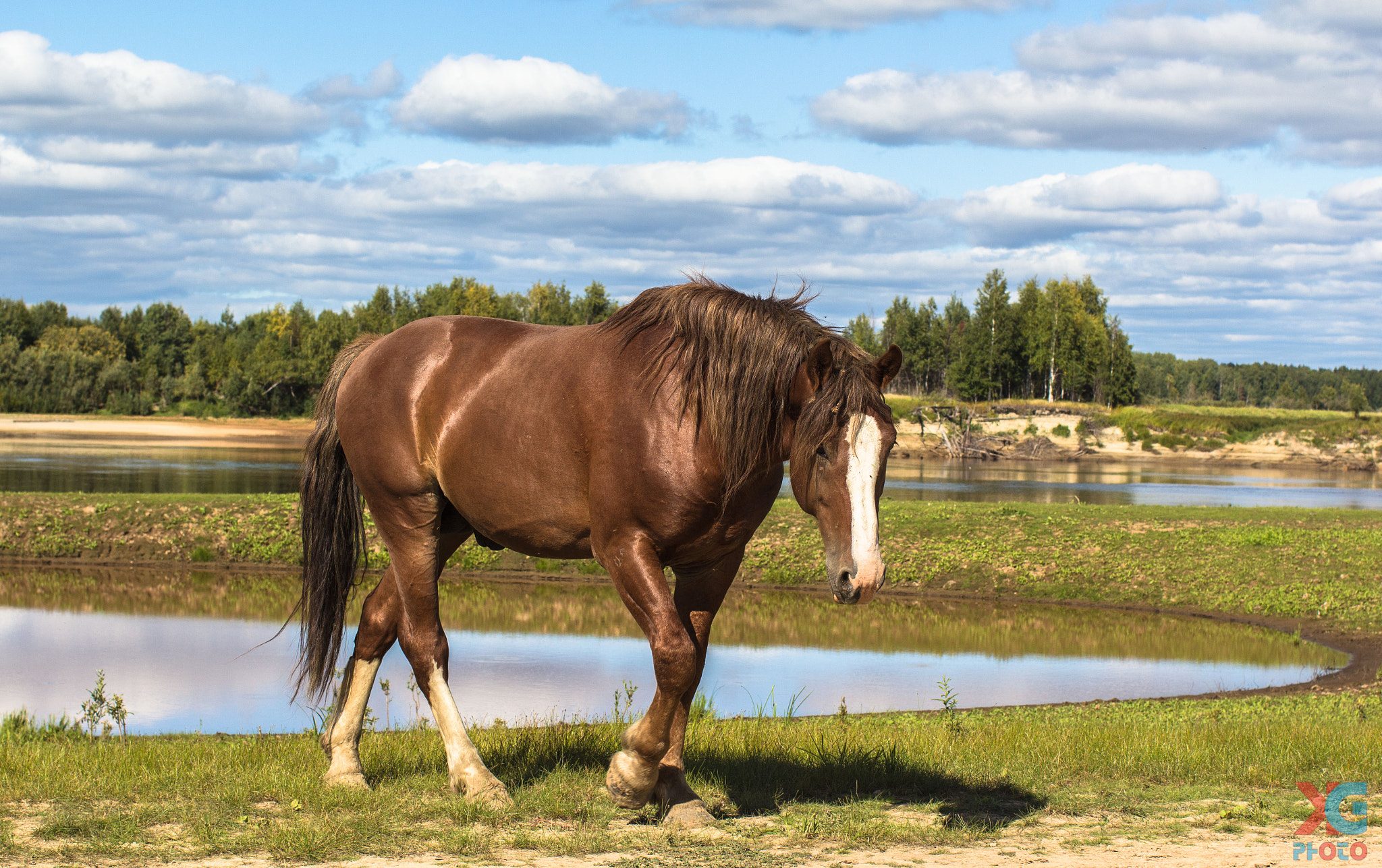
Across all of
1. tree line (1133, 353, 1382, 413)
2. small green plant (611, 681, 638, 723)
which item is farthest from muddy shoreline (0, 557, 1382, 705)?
tree line (1133, 353, 1382, 413)

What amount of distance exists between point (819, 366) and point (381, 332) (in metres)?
76.2

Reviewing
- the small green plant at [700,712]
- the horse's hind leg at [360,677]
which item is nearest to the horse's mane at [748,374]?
the horse's hind leg at [360,677]

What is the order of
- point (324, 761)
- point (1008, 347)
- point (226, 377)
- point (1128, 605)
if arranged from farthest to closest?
point (226, 377), point (1008, 347), point (1128, 605), point (324, 761)

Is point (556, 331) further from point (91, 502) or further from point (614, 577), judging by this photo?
point (91, 502)

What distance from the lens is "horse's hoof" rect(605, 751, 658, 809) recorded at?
5070 mm

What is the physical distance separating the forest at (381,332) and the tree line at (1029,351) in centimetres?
12

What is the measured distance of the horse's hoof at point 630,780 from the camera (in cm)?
507

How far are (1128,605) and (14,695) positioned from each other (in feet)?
50.7

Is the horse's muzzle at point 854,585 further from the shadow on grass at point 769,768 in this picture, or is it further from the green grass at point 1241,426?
the green grass at point 1241,426

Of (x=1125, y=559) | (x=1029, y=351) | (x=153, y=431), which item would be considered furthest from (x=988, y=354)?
(x=1125, y=559)

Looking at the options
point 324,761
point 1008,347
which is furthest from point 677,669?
point 1008,347

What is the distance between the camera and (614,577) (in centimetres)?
518

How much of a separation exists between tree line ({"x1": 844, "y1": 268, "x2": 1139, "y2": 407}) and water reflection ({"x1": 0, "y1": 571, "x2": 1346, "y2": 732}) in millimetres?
71640

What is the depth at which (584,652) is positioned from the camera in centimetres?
1375
